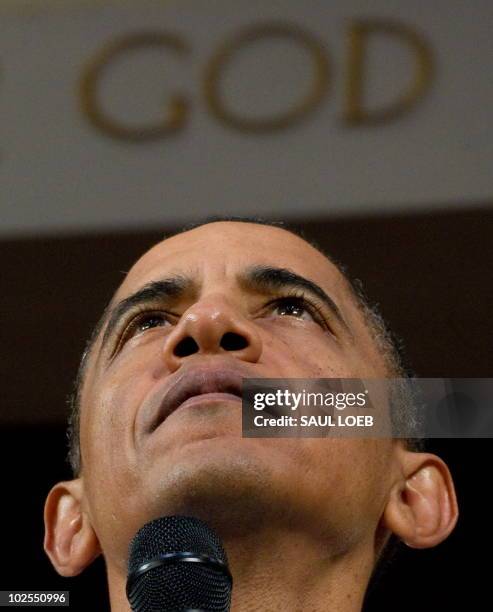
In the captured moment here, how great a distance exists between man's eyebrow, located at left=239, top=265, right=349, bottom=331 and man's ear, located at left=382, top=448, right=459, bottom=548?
0.52 feet

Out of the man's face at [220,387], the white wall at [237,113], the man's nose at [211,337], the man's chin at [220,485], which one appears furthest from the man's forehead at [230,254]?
the white wall at [237,113]

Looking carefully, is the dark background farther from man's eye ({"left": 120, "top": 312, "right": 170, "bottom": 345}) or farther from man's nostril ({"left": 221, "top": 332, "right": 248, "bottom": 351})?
man's nostril ({"left": 221, "top": 332, "right": 248, "bottom": 351})

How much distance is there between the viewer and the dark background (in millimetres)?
→ 1608

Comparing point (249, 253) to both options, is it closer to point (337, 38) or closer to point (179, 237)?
point (179, 237)

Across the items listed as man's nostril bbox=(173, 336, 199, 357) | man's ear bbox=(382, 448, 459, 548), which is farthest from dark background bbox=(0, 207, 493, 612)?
man's nostril bbox=(173, 336, 199, 357)

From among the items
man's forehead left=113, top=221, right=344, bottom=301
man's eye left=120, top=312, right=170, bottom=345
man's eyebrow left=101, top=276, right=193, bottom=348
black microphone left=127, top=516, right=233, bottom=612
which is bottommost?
black microphone left=127, top=516, right=233, bottom=612

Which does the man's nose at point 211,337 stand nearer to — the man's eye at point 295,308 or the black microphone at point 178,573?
the man's eye at point 295,308

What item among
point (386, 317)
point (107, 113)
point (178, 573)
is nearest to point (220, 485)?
point (178, 573)

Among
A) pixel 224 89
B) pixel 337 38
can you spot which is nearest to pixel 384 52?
pixel 337 38

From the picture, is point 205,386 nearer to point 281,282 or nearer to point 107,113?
point 281,282

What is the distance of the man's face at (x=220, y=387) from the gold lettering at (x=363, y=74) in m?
0.51

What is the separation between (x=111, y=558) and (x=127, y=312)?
0.84 feet

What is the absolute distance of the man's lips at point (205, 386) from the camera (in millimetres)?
1000

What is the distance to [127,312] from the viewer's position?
1207 mm
